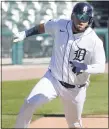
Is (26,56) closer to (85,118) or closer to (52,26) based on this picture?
(85,118)

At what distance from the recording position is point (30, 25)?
26547 millimetres

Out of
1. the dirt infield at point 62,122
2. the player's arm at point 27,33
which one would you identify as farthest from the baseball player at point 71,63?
the dirt infield at point 62,122

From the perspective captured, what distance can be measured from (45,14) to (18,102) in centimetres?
1735

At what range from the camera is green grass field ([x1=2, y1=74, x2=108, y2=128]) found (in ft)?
30.4

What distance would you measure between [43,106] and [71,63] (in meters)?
5.43

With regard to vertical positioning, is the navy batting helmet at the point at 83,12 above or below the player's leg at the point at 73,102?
above

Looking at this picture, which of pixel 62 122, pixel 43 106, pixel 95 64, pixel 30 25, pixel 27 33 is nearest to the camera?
pixel 95 64

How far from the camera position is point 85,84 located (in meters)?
5.41

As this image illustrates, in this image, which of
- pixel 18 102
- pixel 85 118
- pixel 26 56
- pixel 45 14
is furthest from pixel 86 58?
pixel 45 14

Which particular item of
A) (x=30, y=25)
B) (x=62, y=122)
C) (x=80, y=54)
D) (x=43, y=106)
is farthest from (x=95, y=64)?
(x=30, y=25)

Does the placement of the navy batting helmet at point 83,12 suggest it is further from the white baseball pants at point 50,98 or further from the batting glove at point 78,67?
the white baseball pants at point 50,98

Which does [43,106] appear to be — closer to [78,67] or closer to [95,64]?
[95,64]

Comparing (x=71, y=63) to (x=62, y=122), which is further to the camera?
(x=62, y=122)

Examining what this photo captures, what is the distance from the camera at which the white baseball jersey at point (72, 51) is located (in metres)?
5.16
